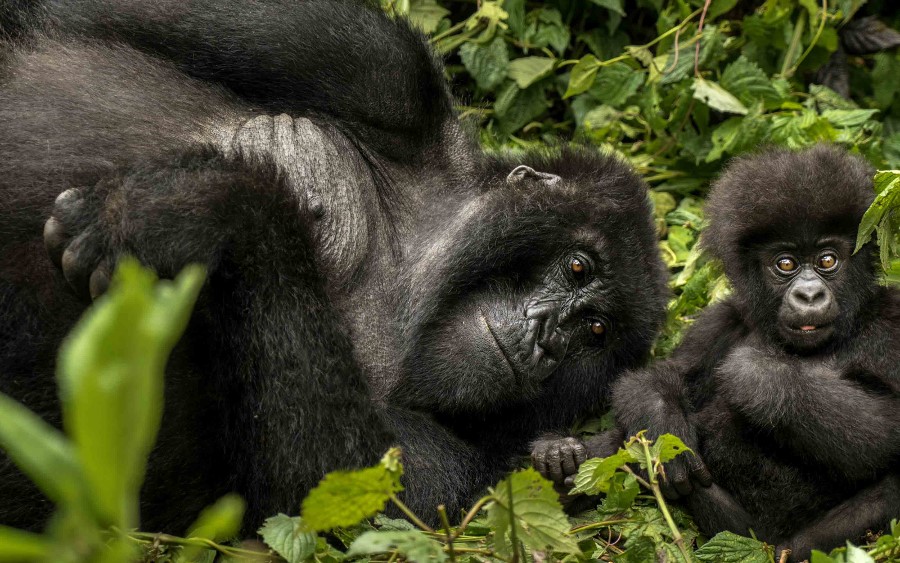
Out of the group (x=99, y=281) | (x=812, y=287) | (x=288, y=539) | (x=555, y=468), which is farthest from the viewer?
(x=555, y=468)

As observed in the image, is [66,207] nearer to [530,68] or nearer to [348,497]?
[348,497]

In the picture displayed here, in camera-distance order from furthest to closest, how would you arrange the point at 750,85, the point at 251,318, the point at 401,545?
1. the point at 750,85
2. the point at 251,318
3. the point at 401,545

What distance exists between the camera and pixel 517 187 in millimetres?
3398

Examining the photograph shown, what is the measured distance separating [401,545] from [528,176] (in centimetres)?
183

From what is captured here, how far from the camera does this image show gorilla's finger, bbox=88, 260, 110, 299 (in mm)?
2465

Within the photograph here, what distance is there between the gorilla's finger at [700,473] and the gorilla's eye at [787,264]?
0.63 m

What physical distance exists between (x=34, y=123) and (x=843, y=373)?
249 centimetres

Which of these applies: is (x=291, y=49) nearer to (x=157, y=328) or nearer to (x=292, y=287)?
(x=292, y=287)

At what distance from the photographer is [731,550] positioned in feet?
9.00

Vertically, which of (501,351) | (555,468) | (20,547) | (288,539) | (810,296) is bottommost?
(555,468)

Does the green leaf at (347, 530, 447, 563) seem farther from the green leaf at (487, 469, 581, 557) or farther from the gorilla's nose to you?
the gorilla's nose

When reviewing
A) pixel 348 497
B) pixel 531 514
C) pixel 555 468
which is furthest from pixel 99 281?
pixel 555 468

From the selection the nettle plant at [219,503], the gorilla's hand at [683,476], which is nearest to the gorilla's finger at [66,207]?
the nettle plant at [219,503]

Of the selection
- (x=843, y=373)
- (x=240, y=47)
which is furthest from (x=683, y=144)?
(x=240, y=47)
